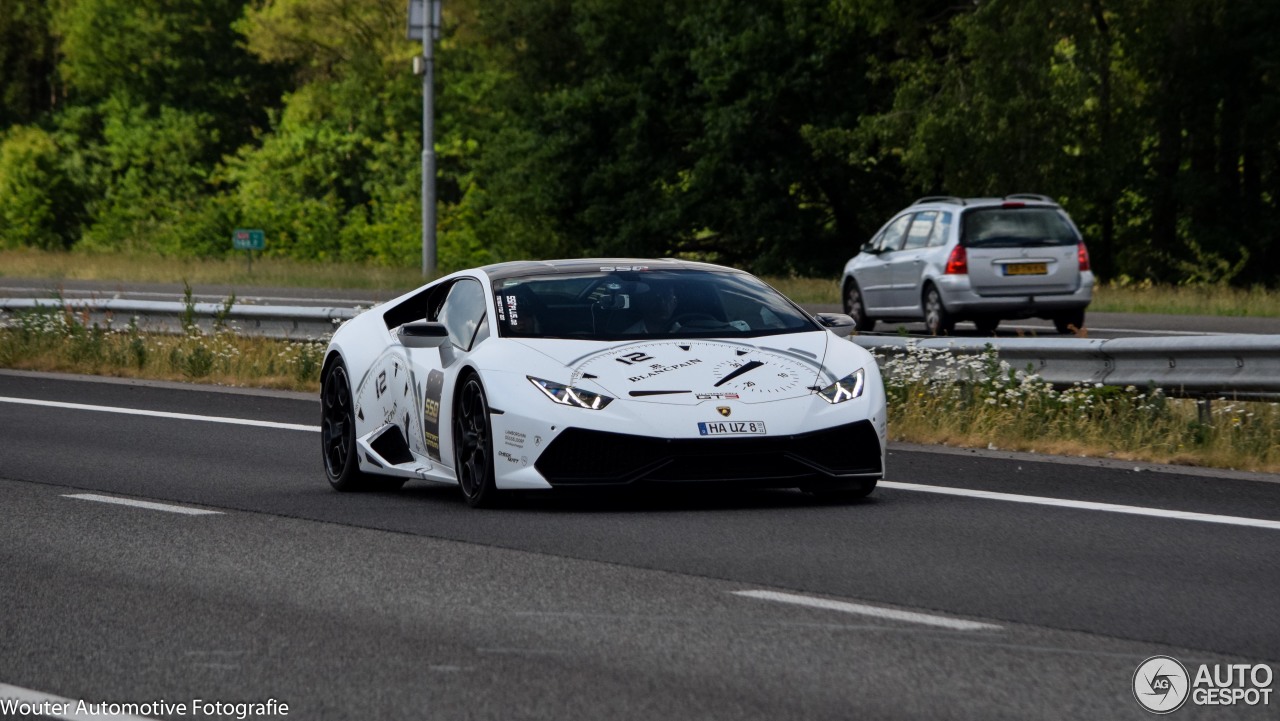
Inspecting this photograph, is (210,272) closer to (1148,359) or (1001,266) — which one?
(1001,266)

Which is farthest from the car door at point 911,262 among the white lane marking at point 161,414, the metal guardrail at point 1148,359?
the white lane marking at point 161,414

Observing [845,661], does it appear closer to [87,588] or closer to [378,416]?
[87,588]

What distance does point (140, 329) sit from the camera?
23.4 metres

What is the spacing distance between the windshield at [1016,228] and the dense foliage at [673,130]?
55.8 ft

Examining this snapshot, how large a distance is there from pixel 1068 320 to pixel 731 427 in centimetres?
1541

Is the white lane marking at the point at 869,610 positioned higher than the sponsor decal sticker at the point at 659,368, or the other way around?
the sponsor decal sticker at the point at 659,368

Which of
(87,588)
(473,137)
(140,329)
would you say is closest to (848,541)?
(87,588)

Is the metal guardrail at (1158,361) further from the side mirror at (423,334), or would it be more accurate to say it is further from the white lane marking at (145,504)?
the white lane marking at (145,504)

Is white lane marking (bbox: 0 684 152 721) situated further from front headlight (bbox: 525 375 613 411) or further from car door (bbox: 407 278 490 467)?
car door (bbox: 407 278 490 467)

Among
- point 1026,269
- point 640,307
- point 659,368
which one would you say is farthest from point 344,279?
point 659,368

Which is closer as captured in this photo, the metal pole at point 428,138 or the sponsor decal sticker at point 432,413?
the sponsor decal sticker at point 432,413

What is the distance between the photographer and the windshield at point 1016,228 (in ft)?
78.8

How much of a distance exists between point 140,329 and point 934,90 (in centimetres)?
2475

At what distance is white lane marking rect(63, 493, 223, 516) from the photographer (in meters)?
10.7
